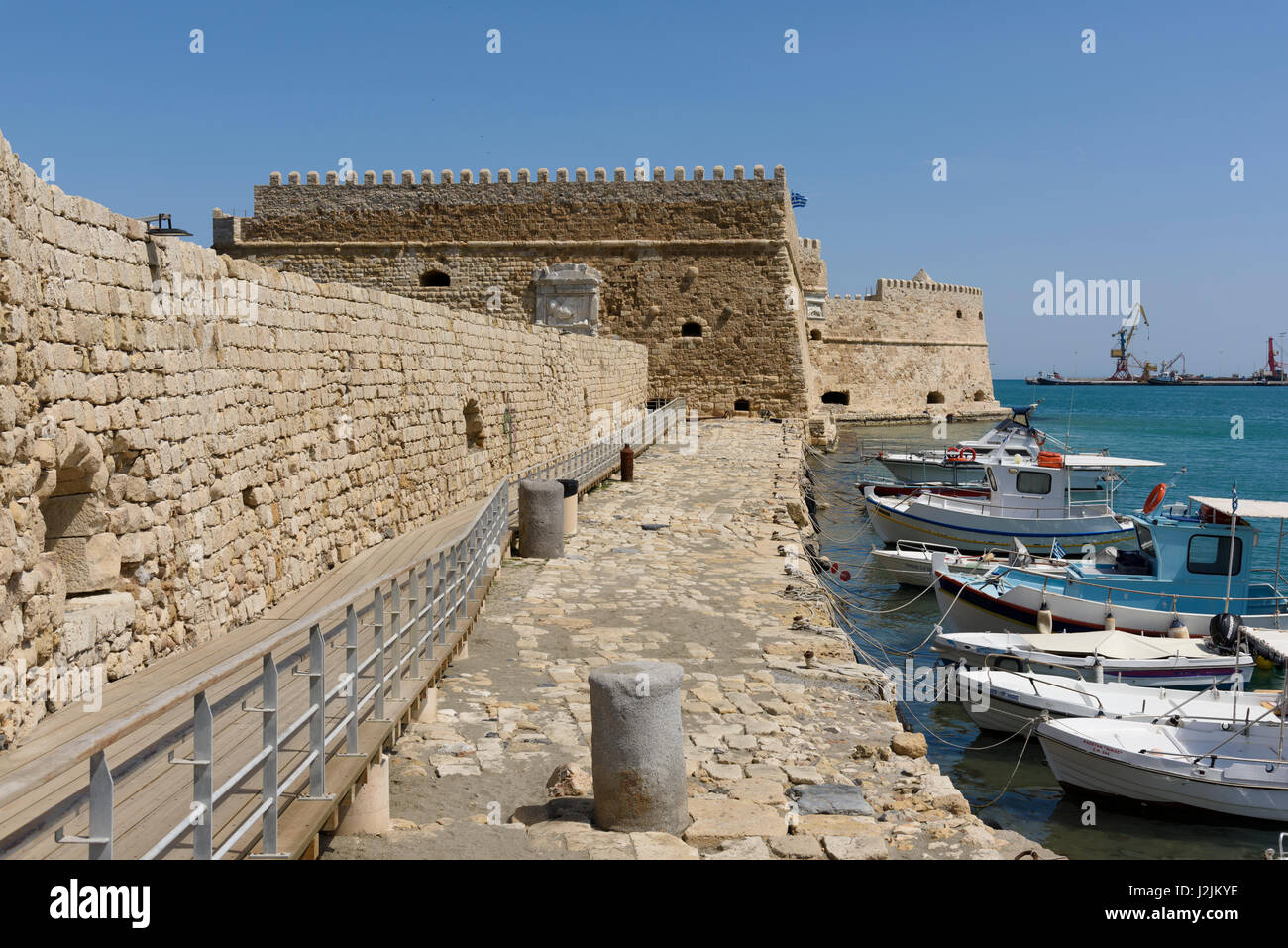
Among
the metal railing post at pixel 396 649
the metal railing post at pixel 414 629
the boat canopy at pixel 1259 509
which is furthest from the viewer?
the boat canopy at pixel 1259 509

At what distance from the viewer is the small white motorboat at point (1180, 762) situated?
318 inches

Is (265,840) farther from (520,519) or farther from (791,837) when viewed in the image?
(520,519)

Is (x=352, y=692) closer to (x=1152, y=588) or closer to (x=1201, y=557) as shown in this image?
(x=1152, y=588)

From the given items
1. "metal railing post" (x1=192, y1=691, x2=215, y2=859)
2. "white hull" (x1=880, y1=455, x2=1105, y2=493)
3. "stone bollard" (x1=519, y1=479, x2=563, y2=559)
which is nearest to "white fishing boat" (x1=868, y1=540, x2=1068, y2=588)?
"white hull" (x1=880, y1=455, x2=1105, y2=493)

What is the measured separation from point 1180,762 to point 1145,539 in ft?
20.3

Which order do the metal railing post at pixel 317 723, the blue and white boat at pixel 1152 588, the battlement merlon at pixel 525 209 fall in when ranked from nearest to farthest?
the metal railing post at pixel 317 723, the blue and white boat at pixel 1152 588, the battlement merlon at pixel 525 209

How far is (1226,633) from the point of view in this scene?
11281mm

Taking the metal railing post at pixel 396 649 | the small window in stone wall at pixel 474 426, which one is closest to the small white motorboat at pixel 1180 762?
the metal railing post at pixel 396 649

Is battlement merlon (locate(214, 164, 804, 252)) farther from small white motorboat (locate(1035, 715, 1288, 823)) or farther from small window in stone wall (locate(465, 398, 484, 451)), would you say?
small white motorboat (locate(1035, 715, 1288, 823))

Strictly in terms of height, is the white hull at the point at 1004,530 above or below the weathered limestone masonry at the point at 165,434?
below

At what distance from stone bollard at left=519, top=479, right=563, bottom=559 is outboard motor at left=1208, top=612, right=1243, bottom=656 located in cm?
671

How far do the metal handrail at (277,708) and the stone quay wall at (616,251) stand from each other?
21.5m

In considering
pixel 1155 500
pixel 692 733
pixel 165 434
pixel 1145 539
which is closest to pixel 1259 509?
pixel 1145 539

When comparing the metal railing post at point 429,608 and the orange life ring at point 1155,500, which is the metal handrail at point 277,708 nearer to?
the metal railing post at point 429,608
